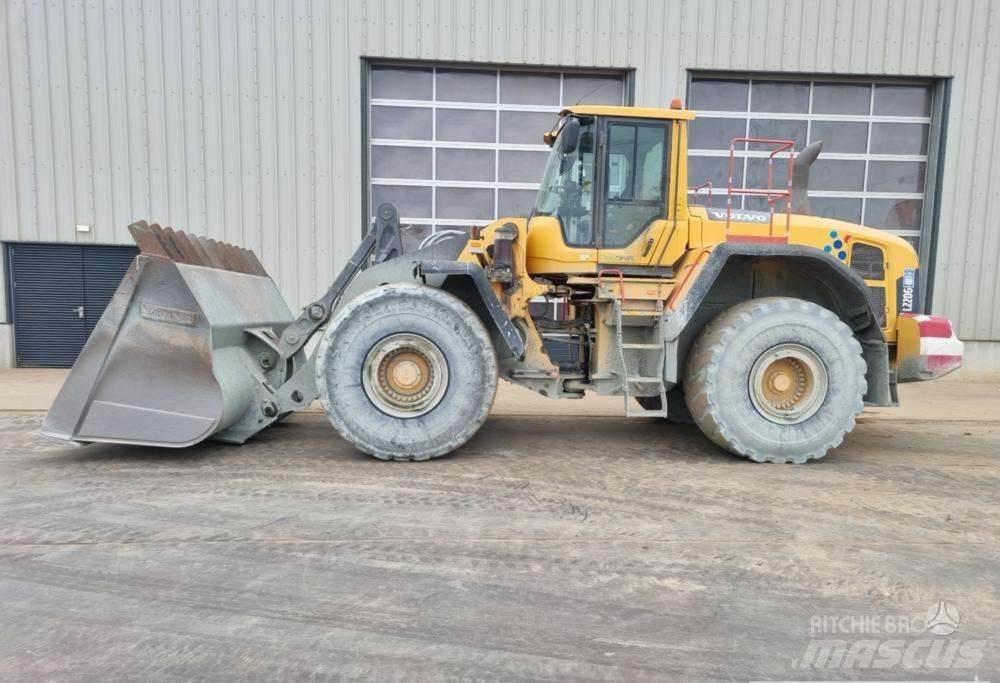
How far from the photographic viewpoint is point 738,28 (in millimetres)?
9227

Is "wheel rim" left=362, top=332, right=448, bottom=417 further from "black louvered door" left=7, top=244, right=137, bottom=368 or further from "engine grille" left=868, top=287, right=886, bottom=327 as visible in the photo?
"black louvered door" left=7, top=244, right=137, bottom=368

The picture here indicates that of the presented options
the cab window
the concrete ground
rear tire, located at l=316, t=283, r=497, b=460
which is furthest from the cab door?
the concrete ground

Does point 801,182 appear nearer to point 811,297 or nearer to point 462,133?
point 811,297

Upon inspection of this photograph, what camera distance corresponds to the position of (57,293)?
9.12 m

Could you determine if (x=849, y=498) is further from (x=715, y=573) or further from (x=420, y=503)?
(x=420, y=503)

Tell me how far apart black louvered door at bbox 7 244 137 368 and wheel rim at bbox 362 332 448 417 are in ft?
23.0

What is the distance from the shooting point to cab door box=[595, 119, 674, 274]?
4.56 meters

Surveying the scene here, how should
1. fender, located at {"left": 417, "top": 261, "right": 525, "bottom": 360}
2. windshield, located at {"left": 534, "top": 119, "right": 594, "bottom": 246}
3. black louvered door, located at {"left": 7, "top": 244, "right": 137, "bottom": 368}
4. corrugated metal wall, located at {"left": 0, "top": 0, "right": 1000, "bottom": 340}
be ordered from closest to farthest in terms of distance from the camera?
1. fender, located at {"left": 417, "top": 261, "right": 525, "bottom": 360}
2. windshield, located at {"left": 534, "top": 119, "right": 594, "bottom": 246}
3. corrugated metal wall, located at {"left": 0, "top": 0, "right": 1000, "bottom": 340}
4. black louvered door, located at {"left": 7, "top": 244, "right": 137, "bottom": 368}

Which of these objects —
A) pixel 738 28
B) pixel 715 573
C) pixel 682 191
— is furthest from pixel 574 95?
pixel 715 573

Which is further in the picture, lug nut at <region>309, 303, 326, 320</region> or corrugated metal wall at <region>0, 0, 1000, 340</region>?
corrugated metal wall at <region>0, 0, 1000, 340</region>

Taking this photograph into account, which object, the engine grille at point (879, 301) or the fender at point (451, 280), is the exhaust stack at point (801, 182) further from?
the fender at point (451, 280)

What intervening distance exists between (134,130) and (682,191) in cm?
861

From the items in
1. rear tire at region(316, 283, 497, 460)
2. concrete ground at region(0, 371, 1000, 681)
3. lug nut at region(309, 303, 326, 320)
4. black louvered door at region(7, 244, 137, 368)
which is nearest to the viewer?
concrete ground at region(0, 371, 1000, 681)

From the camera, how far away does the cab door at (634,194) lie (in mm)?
4562
